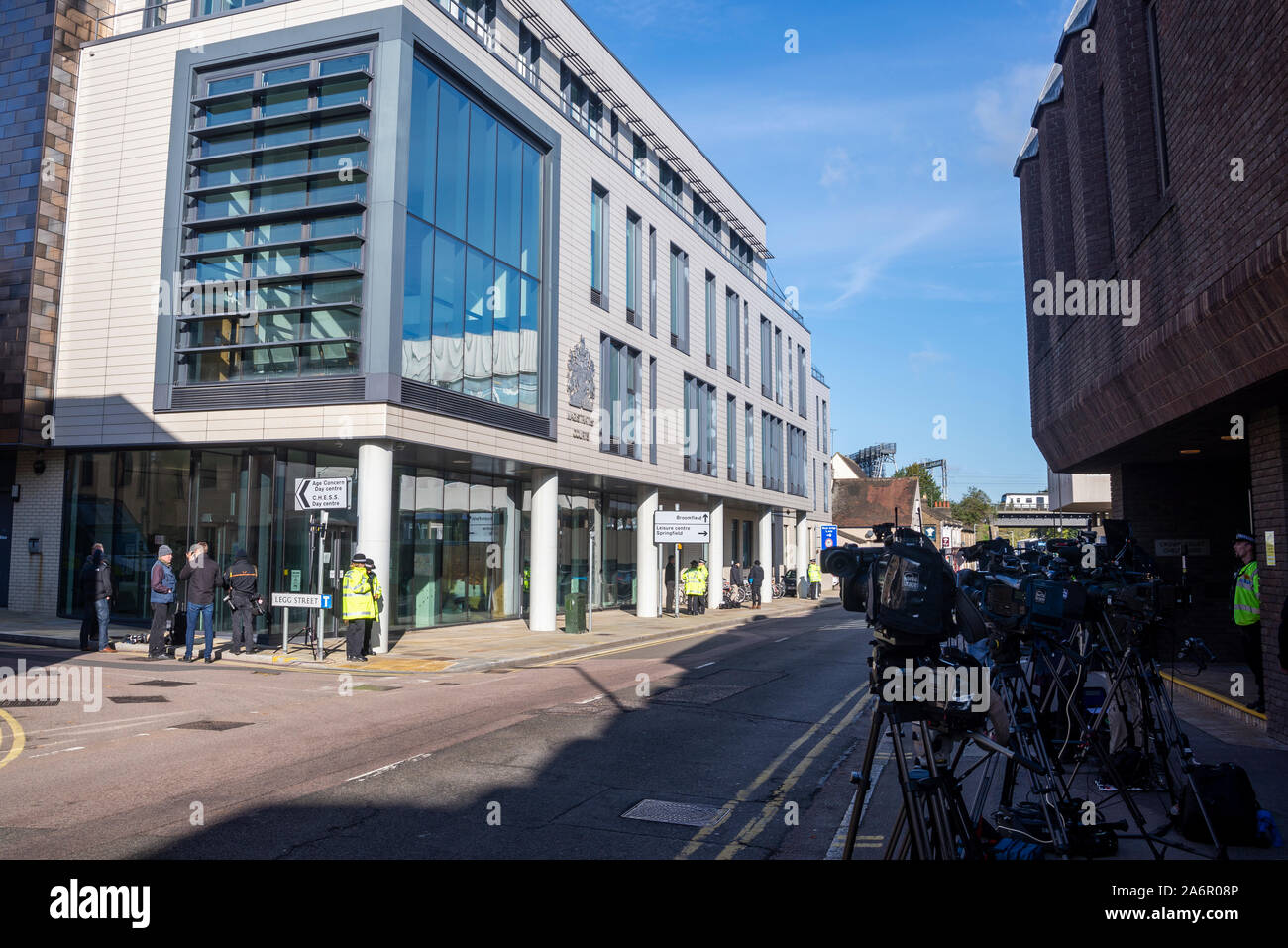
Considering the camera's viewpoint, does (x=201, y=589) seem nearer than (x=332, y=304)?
Yes

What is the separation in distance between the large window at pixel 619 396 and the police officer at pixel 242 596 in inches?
465

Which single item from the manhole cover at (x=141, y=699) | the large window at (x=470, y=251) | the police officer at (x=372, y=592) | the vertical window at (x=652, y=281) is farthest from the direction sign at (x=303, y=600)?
the vertical window at (x=652, y=281)

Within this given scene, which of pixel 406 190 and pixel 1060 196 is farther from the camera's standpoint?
pixel 406 190

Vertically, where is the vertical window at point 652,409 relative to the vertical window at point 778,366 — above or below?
below

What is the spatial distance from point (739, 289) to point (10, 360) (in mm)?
27545

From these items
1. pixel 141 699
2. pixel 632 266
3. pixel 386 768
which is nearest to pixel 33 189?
pixel 141 699

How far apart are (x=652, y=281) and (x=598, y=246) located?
14.1 ft

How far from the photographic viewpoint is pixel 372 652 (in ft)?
58.0

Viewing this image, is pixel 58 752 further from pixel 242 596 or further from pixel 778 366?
pixel 778 366

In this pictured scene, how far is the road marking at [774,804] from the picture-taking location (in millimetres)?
5856

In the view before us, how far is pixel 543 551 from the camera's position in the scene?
24.4m

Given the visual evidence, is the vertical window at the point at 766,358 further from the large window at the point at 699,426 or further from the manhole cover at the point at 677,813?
the manhole cover at the point at 677,813
